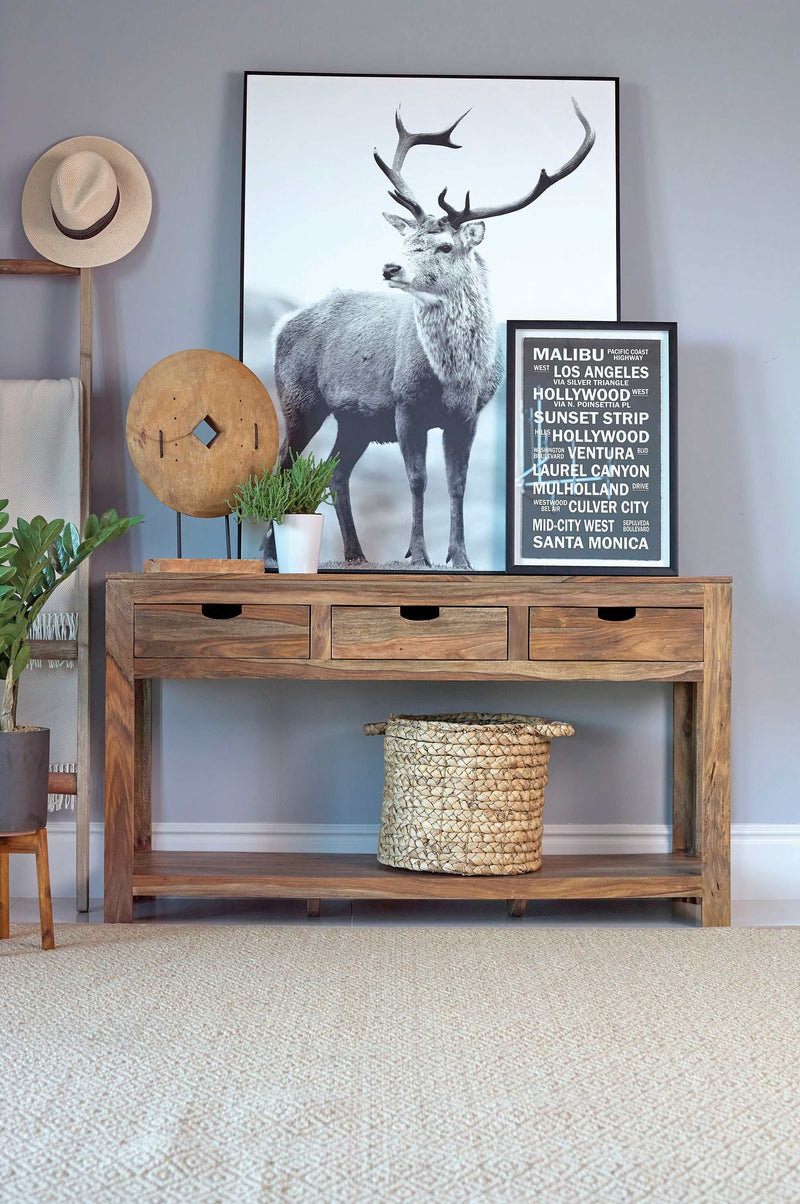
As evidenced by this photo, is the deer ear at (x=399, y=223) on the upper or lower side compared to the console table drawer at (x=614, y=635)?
upper

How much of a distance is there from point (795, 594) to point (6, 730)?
1889 millimetres

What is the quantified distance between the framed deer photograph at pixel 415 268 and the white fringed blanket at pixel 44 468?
472 millimetres

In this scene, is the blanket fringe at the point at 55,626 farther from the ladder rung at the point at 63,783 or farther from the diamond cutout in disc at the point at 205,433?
the diamond cutout in disc at the point at 205,433

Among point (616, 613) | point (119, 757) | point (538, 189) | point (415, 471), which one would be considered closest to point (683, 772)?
point (616, 613)

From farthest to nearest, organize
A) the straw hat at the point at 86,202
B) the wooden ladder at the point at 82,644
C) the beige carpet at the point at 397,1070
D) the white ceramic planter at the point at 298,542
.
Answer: the straw hat at the point at 86,202, the wooden ladder at the point at 82,644, the white ceramic planter at the point at 298,542, the beige carpet at the point at 397,1070

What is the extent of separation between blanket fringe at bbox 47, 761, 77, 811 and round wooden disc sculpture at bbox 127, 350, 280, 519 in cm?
68

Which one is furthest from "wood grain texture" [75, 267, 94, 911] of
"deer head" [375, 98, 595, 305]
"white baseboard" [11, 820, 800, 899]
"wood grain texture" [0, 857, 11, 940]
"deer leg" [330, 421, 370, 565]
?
"deer head" [375, 98, 595, 305]

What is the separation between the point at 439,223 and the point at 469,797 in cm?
140

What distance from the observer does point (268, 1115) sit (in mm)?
1203

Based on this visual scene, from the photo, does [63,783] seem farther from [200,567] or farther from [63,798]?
[200,567]

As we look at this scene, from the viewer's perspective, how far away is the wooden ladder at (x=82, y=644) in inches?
92.7

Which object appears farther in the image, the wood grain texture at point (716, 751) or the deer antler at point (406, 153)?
the deer antler at point (406, 153)

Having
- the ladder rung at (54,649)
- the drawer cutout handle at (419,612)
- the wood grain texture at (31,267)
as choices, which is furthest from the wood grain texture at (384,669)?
the wood grain texture at (31,267)

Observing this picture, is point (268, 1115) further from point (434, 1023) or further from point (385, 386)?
point (385, 386)
